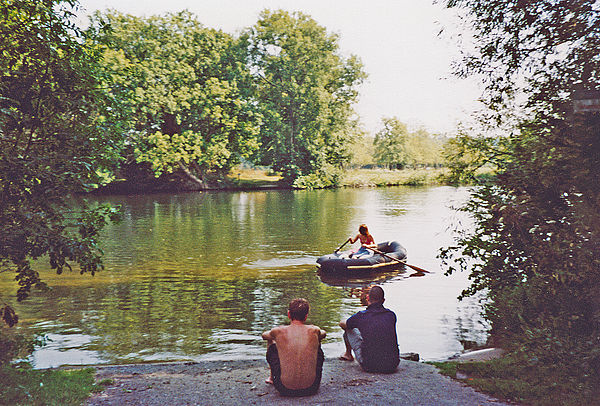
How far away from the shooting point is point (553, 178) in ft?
22.1

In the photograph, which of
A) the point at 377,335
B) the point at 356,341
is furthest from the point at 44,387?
the point at 377,335

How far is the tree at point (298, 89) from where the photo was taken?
2190 inches

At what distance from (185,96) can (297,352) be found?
149ft

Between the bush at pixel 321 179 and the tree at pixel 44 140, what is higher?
the tree at pixel 44 140

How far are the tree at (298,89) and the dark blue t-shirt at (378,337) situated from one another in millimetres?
49828

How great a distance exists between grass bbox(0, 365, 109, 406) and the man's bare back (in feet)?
7.12

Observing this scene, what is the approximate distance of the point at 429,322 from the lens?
11.4 meters

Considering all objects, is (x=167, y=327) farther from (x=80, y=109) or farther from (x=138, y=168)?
(x=138, y=168)

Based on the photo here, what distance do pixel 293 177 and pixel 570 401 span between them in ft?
177

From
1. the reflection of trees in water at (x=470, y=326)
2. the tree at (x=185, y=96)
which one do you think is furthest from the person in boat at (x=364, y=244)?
the tree at (x=185, y=96)

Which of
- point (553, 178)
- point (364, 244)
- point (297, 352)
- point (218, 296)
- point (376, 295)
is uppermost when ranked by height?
point (553, 178)

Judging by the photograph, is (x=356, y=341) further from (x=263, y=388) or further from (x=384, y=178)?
(x=384, y=178)

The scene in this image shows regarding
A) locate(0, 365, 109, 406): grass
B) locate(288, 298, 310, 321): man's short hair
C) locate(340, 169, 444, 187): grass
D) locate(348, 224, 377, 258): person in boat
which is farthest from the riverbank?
locate(0, 365, 109, 406): grass

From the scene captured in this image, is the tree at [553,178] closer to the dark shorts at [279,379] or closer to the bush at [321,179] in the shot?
the dark shorts at [279,379]
